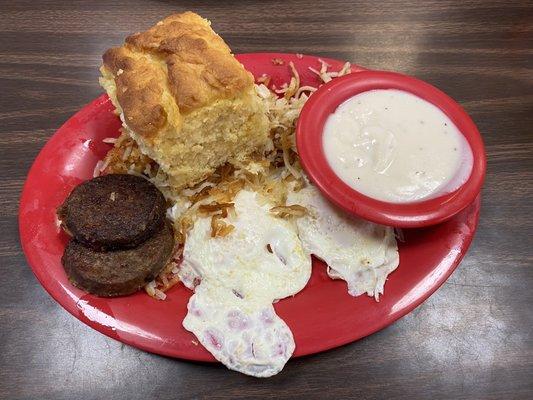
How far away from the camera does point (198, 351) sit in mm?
1807

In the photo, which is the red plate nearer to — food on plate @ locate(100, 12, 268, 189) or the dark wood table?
the dark wood table

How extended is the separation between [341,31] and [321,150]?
138 centimetres

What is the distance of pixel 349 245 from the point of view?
2037mm

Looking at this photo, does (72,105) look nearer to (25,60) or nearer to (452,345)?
(25,60)

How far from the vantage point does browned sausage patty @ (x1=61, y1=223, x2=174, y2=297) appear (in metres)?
1.87

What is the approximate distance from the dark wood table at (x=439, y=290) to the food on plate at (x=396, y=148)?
0.46m

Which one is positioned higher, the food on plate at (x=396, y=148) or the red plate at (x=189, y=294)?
the food on plate at (x=396, y=148)

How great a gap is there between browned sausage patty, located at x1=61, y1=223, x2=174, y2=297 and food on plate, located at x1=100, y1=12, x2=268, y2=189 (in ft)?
1.11

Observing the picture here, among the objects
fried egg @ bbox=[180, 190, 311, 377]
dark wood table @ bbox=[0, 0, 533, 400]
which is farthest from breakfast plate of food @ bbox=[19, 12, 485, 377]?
dark wood table @ bbox=[0, 0, 533, 400]

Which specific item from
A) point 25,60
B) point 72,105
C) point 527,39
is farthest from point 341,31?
point 25,60

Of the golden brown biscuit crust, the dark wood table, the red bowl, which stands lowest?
the dark wood table

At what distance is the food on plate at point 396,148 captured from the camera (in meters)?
1.96

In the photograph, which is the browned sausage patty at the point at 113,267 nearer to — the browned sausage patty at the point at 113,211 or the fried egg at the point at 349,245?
the browned sausage patty at the point at 113,211

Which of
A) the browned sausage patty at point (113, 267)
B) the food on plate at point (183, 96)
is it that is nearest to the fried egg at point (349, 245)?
the food on plate at point (183, 96)
